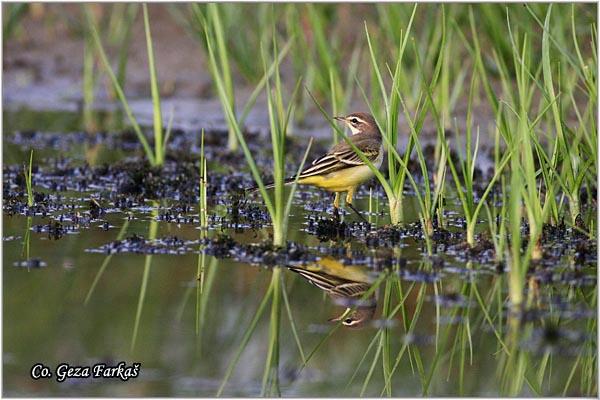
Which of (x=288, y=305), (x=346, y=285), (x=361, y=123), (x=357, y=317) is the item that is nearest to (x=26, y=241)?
(x=288, y=305)

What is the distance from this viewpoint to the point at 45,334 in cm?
613

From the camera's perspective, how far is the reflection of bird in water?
660 centimetres

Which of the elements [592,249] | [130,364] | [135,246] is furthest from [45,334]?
[592,249]

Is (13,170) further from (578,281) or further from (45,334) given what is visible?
(578,281)

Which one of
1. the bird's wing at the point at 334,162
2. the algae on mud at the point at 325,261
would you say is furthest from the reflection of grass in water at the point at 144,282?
the bird's wing at the point at 334,162

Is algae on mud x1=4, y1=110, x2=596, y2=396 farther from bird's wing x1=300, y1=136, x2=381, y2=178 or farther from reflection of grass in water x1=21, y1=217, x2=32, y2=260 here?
bird's wing x1=300, y1=136, x2=381, y2=178

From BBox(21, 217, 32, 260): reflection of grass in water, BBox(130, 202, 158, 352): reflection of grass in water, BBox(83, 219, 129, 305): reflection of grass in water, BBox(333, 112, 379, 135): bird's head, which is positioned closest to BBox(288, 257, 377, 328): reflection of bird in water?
BBox(130, 202, 158, 352): reflection of grass in water

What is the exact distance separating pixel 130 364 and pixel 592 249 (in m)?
3.88

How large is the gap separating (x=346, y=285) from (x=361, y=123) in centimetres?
346

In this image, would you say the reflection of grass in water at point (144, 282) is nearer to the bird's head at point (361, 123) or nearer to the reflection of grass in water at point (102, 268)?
the reflection of grass in water at point (102, 268)

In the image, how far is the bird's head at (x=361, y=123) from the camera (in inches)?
405

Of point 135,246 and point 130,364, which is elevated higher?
point 135,246

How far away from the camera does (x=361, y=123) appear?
10.4 m

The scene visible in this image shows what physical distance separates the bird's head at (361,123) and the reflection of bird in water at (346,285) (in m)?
2.68
